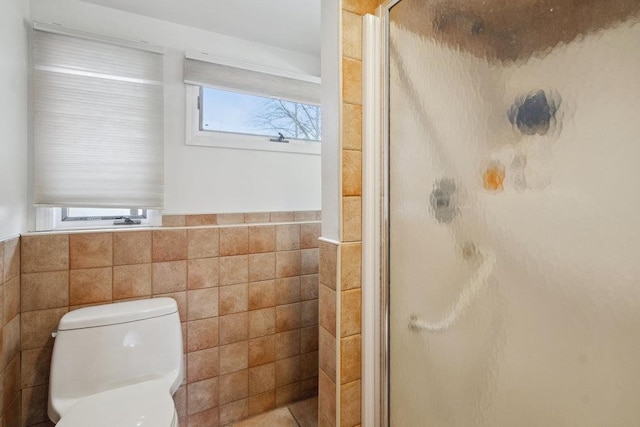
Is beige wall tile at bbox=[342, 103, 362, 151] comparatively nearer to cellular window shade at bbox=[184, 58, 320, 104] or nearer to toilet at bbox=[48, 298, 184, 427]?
cellular window shade at bbox=[184, 58, 320, 104]

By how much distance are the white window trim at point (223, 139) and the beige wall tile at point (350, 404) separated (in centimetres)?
134

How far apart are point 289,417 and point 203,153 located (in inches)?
61.0

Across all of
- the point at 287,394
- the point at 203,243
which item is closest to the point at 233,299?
the point at 203,243

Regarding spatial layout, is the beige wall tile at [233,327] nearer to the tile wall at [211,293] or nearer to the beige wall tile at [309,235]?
the tile wall at [211,293]

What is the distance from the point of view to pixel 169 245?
1.48 meters

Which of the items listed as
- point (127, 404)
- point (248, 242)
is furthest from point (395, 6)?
point (127, 404)

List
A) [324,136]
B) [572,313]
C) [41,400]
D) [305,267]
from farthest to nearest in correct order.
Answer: [305,267] < [41,400] < [324,136] < [572,313]

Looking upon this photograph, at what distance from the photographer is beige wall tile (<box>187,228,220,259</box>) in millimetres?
1520

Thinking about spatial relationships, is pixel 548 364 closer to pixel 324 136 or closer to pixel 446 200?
pixel 446 200

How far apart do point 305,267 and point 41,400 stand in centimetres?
132

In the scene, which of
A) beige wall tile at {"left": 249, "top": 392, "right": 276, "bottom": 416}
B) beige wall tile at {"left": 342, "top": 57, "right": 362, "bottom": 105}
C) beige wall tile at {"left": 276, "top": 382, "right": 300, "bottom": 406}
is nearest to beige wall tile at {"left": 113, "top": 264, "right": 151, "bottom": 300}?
beige wall tile at {"left": 249, "top": 392, "right": 276, "bottom": 416}

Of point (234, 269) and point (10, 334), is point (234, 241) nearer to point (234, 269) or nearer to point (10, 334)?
point (234, 269)

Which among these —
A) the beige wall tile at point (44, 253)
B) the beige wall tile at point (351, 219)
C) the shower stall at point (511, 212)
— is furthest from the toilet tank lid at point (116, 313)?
the shower stall at point (511, 212)

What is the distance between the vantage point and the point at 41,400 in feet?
4.21
